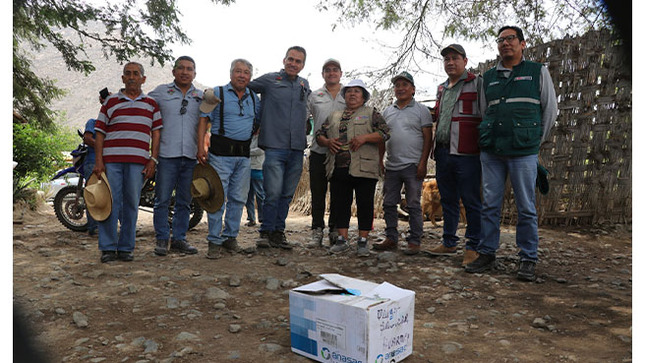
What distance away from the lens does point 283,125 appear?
14.7 ft

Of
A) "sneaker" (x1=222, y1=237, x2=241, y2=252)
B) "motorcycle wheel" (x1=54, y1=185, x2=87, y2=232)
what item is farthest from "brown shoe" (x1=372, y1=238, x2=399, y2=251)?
"motorcycle wheel" (x1=54, y1=185, x2=87, y2=232)

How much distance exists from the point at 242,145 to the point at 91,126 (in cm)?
200

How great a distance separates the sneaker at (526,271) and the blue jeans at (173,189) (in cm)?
307

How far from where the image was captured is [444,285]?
350 centimetres

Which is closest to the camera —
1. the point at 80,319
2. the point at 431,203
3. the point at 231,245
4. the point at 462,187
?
the point at 80,319

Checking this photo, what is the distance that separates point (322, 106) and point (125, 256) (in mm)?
2381

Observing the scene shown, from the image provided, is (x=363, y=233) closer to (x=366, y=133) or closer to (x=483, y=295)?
(x=366, y=133)

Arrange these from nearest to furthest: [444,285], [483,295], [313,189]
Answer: [483,295] < [444,285] < [313,189]

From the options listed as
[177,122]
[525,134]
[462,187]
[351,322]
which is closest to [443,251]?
[462,187]

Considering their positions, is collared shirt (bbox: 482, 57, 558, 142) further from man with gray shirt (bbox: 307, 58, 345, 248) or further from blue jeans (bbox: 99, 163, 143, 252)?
blue jeans (bbox: 99, 163, 143, 252)

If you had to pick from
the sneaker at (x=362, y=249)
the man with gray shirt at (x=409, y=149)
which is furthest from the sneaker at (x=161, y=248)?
the man with gray shirt at (x=409, y=149)

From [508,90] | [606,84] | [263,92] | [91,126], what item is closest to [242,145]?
[263,92]

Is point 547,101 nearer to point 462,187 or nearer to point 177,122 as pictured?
point 462,187

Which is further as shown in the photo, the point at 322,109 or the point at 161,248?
the point at 322,109
